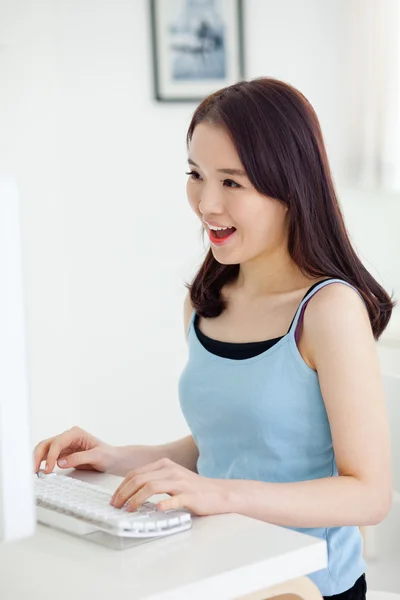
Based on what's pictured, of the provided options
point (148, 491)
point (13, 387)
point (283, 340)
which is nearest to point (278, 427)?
point (283, 340)

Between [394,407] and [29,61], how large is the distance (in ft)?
6.10

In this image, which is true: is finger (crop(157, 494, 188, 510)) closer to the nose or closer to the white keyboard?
the white keyboard

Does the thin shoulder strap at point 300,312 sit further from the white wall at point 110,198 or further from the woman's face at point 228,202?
the white wall at point 110,198

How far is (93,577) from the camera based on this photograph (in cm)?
100

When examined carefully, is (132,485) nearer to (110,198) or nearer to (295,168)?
Answer: (295,168)

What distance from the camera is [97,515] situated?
3.72ft

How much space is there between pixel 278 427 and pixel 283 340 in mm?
134

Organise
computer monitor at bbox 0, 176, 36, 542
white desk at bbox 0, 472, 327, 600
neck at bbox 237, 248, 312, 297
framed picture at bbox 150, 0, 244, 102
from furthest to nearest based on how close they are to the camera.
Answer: framed picture at bbox 150, 0, 244, 102, neck at bbox 237, 248, 312, 297, white desk at bbox 0, 472, 327, 600, computer monitor at bbox 0, 176, 36, 542

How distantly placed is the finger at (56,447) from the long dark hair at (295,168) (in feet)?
1.51

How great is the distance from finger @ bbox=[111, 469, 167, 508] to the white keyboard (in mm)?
11

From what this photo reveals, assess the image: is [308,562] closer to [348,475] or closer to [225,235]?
[348,475]

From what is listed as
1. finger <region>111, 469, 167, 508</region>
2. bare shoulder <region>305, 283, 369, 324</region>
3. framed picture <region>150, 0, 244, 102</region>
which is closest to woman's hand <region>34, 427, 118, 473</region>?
finger <region>111, 469, 167, 508</region>

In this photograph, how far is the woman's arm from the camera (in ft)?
4.15

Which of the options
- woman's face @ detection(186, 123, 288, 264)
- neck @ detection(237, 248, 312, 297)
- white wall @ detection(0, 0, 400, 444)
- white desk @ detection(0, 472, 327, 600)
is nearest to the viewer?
white desk @ detection(0, 472, 327, 600)
